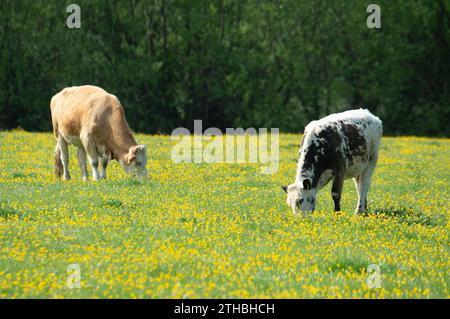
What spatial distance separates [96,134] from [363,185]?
6701 millimetres

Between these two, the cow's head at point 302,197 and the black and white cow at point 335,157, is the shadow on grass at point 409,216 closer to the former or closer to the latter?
the black and white cow at point 335,157

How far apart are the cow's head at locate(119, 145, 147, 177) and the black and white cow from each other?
4.75 m

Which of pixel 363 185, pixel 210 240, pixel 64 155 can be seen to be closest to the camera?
pixel 210 240

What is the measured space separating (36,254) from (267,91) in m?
32.6

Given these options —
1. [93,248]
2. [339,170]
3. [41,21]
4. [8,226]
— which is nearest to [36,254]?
[93,248]

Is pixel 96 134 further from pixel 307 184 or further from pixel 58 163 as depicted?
pixel 307 184

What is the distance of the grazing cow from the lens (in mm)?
18078

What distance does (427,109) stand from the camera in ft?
145

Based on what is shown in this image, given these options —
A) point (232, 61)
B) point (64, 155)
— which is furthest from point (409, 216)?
point (232, 61)

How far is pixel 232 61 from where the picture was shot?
40.7 meters

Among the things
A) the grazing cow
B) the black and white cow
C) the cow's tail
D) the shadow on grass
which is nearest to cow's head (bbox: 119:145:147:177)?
the grazing cow

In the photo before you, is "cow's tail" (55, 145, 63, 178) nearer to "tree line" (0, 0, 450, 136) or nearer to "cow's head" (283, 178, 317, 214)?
"cow's head" (283, 178, 317, 214)

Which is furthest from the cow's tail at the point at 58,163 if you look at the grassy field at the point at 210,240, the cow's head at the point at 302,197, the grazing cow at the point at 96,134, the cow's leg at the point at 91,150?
the cow's head at the point at 302,197

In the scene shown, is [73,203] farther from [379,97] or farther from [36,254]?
[379,97]
